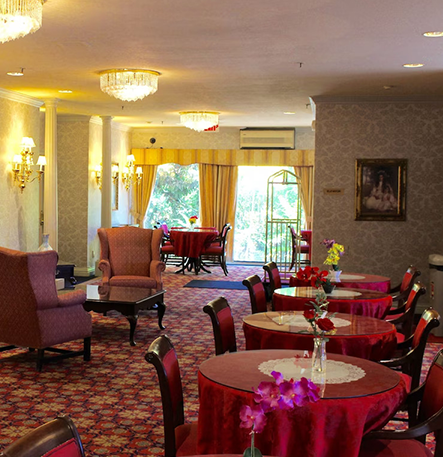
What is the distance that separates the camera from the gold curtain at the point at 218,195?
14.5 m

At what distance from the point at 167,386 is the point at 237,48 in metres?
3.99

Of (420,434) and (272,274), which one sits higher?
(272,274)

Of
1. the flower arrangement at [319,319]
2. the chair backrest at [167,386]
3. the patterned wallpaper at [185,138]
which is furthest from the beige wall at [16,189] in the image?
the flower arrangement at [319,319]

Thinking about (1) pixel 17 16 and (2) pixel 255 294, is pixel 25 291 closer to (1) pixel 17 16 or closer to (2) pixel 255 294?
(2) pixel 255 294

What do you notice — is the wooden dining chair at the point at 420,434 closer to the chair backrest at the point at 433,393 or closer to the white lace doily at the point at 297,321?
the chair backrest at the point at 433,393

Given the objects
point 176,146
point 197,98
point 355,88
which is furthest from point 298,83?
point 176,146

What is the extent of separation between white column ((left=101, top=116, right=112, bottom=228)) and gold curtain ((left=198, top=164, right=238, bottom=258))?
322cm

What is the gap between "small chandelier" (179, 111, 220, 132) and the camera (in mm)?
10570

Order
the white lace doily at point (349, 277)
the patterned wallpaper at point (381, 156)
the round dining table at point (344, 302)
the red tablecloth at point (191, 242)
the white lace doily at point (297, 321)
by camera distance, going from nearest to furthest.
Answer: the white lace doily at point (297, 321) → the round dining table at point (344, 302) → the white lace doily at point (349, 277) → the patterned wallpaper at point (381, 156) → the red tablecloth at point (191, 242)

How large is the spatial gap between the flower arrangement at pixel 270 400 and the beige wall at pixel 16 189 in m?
8.22

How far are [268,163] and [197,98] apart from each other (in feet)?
16.5

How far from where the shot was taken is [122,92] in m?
7.27

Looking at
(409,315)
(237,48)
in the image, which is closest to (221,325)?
(409,315)

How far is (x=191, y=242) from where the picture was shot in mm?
12672
